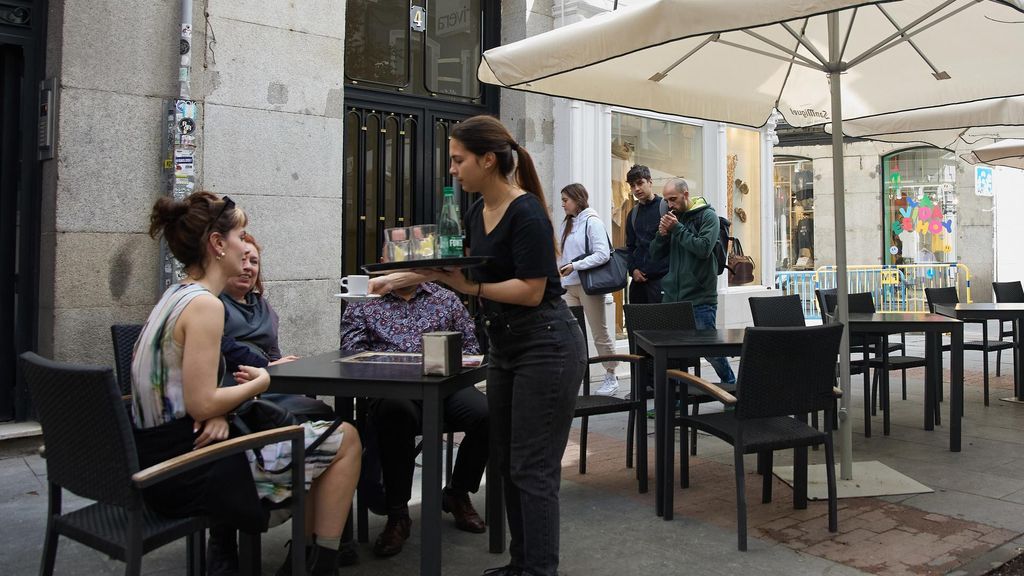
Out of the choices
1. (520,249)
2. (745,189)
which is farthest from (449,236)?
(745,189)

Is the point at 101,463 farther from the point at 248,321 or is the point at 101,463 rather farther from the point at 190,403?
the point at 248,321

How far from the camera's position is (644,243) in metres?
7.40

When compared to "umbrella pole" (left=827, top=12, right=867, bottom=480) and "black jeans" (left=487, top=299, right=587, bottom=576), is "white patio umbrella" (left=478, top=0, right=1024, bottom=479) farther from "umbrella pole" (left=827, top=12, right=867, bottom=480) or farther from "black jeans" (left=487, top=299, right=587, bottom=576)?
"black jeans" (left=487, top=299, right=587, bottom=576)

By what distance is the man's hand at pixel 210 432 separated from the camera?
2650 millimetres

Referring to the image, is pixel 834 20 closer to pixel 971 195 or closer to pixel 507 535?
pixel 507 535

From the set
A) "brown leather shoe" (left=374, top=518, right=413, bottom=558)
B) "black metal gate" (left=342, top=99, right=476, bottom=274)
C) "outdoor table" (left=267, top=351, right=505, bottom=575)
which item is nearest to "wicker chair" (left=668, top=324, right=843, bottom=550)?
"outdoor table" (left=267, top=351, right=505, bottom=575)

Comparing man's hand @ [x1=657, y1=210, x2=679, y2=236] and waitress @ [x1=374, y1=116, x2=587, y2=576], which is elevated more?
man's hand @ [x1=657, y1=210, x2=679, y2=236]

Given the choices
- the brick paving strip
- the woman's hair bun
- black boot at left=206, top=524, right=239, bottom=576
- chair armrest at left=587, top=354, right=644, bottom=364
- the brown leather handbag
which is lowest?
the brick paving strip

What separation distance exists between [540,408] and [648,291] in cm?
455

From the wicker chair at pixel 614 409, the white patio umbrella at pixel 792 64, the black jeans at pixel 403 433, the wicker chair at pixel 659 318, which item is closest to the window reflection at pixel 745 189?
the white patio umbrella at pixel 792 64

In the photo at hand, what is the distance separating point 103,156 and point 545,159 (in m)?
4.26

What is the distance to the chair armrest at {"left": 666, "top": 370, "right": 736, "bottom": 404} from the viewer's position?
386cm

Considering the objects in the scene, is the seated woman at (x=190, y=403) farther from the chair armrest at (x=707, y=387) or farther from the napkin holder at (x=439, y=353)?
the chair armrest at (x=707, y=387)

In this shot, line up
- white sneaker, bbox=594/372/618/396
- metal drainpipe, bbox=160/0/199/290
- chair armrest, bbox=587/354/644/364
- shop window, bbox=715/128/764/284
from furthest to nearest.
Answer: shop window, bbox=715/128/764/284, white sneaker, bbox=594/372/618/396, metal drainpipe, bbox=160/0/199/290, chair armrest, bbox=587/354/644/364
